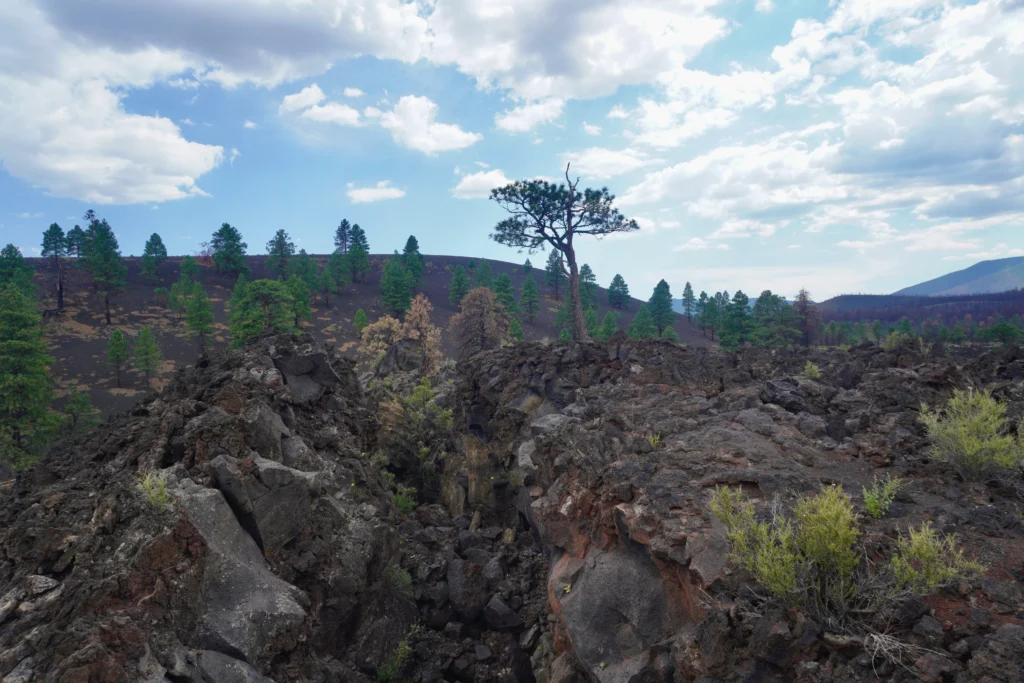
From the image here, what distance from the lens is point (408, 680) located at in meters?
10.7

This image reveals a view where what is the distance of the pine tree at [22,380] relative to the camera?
88.7ft

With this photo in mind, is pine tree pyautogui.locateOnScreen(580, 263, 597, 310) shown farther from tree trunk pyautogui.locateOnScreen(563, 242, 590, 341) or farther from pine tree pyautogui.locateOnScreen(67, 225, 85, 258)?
pine tree pyautogui.locateOnScreen(67, 225, 85, 258)

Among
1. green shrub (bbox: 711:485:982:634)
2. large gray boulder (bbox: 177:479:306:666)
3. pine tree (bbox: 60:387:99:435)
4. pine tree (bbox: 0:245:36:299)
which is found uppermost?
pine tree (bbox: 0:245:36:299)

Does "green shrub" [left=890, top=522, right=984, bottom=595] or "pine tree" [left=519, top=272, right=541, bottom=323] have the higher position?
"pine tree" [left=519, top=272, right=541, bottom=323]

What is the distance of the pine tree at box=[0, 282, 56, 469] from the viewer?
1065 inches

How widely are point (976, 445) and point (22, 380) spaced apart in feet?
123

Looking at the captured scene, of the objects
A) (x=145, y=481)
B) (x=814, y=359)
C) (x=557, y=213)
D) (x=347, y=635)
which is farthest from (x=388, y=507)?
(x=557, y=213)

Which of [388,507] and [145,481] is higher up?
[145,481]

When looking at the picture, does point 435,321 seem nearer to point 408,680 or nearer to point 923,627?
point 408,680

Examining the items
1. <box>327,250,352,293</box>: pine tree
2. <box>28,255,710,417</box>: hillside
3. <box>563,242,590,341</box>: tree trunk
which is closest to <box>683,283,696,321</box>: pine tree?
<box>28,255,710,417</box>: hillside

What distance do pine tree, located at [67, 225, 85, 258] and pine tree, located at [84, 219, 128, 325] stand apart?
0.87 metres

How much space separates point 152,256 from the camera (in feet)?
277


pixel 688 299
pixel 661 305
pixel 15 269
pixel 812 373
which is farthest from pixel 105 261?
pixel 688 299

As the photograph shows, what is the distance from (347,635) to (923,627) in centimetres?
939
